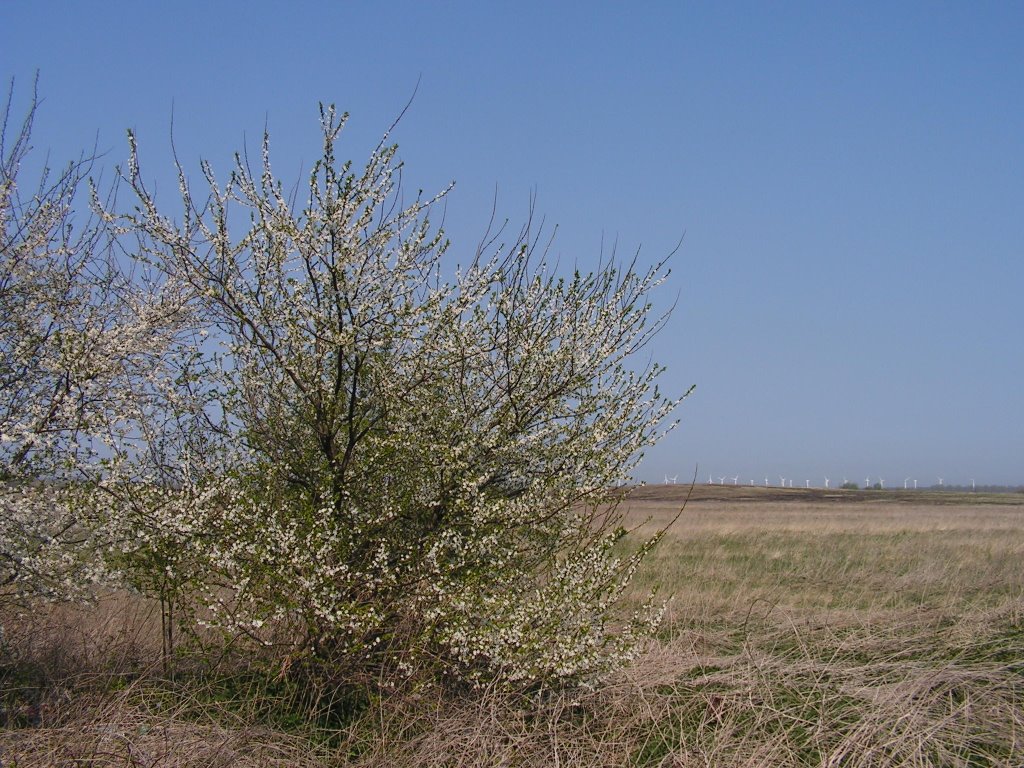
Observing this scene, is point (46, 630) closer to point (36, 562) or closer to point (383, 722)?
point (36, 562)

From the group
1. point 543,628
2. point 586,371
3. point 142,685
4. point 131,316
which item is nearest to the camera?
point 543,628

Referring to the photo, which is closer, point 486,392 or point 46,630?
point 486,392

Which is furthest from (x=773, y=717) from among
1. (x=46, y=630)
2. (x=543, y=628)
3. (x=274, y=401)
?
(x=46, y=630)

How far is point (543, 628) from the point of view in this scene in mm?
6137

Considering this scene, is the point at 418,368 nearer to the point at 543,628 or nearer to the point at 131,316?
the point at 543,628

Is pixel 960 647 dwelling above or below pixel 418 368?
below

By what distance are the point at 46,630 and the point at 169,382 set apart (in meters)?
2.81

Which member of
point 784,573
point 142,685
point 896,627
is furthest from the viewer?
point 784,573

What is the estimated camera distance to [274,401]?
22.7 feet

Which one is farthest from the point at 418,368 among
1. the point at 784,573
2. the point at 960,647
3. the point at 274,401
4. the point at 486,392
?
the point at 784,573

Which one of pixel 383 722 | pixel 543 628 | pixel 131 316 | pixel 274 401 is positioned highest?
pixel 131 316

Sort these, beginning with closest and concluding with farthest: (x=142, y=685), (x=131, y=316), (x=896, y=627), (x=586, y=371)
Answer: (x=142, y=685), (x=586, y=371), (x=131, y=316), (x=896, y=627)

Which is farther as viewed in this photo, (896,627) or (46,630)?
(896,627)

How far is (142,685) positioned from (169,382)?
2.32 m
